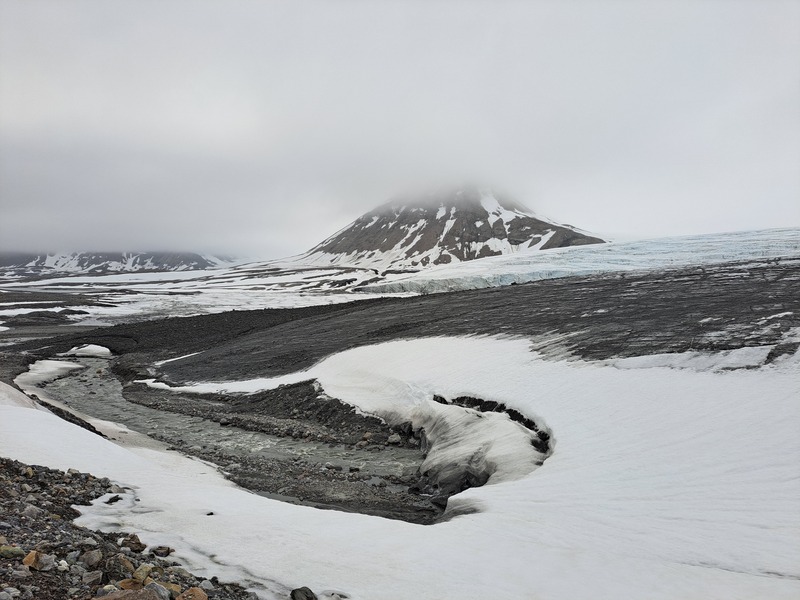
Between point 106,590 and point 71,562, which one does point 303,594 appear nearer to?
point 106,590

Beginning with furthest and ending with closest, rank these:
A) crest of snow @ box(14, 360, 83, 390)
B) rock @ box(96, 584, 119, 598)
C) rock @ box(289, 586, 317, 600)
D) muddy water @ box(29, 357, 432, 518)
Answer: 1. crest of snow @ box(14, 360, 83, 390)
2. muddy water @ box(29, 357, 432, 518)
3. rock @ box(289, 586, 317, 600)
4. rock @ box(96, 584, 119, 598)

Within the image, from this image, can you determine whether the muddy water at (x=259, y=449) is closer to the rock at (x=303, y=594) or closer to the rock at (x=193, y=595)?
the rock at (x=303, y=594)

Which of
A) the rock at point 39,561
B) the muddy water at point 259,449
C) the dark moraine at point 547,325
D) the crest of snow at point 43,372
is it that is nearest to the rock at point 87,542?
the rock at point 39,561

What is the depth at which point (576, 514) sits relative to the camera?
28.7 ft

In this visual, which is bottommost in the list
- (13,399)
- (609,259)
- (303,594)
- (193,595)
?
(303,594)

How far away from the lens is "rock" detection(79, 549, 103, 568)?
18.1 feet

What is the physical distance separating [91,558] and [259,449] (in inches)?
458

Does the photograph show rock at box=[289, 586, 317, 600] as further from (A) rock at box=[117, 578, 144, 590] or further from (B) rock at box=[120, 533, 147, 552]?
(B) rock at box=[120, 533, 147, 552]

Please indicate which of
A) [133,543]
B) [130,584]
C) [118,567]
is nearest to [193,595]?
[130,584]

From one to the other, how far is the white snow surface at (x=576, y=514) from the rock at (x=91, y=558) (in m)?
1.26

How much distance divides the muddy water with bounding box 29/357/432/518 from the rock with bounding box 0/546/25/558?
701 centimetres

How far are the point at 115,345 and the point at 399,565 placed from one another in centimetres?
4215

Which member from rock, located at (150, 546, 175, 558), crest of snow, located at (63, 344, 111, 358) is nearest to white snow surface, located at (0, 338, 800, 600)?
rock, located at (150, 546, 175, 558)

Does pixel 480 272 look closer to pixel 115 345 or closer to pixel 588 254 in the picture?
pixel 588 254
